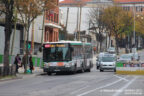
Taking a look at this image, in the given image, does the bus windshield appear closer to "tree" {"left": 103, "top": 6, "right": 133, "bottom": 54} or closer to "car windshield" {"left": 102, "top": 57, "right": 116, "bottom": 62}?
"car windshield" {"left": 102, "top": 57, "right": 116, "bottom": 62}

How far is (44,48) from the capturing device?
128 ft

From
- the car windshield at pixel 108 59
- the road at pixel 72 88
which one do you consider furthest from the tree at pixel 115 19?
the road at pixel 72 88

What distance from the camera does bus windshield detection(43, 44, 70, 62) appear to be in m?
38.5

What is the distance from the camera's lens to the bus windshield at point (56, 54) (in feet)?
126

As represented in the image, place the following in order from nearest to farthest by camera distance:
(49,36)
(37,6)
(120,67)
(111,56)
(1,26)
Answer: (37,6), (120,67), (111,56), (1,26), (49,36)

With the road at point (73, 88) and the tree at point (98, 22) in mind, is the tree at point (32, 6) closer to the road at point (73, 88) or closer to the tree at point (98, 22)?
the road at point (73, 88)

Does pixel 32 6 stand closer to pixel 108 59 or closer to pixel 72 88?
pixel 108 59

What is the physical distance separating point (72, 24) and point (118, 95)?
3898 inches

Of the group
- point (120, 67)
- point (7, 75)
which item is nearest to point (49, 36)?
point (120, 67)

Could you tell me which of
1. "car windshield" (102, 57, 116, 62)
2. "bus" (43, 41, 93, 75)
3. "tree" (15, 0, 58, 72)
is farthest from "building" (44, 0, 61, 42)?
"tree" (15, 0, 58, 72)

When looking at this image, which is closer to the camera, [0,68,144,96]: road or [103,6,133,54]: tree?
[0,68,144,96]: road

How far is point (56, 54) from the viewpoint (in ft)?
127

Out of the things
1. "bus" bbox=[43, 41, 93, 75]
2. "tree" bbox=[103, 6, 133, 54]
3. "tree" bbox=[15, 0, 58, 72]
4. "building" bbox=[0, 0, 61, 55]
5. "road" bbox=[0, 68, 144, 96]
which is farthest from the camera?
"tree" bbox=[103, 6, 133, 54]

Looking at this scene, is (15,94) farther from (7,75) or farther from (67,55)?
(67,55)
